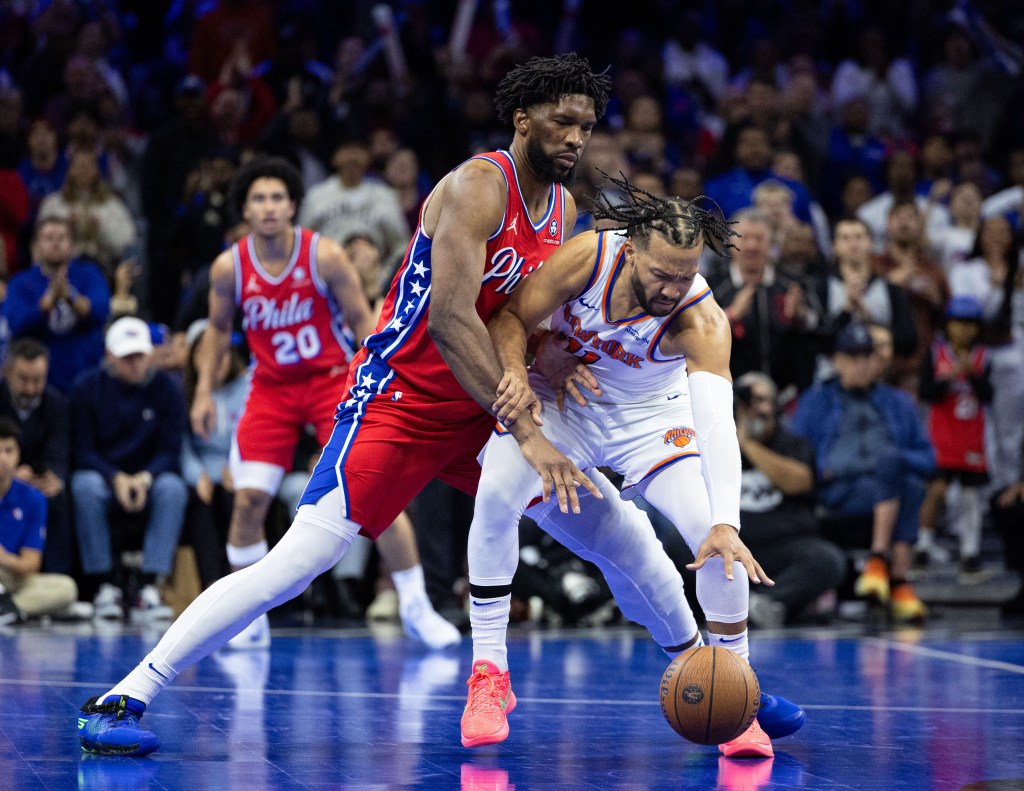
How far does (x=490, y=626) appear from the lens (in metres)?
4.79

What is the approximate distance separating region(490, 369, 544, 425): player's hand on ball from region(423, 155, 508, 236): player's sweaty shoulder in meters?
0.46

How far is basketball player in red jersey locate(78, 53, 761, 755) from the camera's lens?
14.5 feet

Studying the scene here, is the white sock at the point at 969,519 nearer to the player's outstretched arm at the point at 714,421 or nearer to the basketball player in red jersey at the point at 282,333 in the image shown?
the basketball player in red jersey at the point at 282,333

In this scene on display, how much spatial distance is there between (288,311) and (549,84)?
2.94 metres

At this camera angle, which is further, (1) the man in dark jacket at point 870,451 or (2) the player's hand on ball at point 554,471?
(1) the man in dark jacket at point 870,451

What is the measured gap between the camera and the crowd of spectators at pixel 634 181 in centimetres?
902

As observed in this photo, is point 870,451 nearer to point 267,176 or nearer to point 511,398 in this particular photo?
point 267,176

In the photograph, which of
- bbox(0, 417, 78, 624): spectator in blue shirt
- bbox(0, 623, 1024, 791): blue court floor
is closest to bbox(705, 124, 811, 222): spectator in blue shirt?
bbox(0, 623, 1024, 791): blue court floor

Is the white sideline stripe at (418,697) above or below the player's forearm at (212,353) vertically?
below

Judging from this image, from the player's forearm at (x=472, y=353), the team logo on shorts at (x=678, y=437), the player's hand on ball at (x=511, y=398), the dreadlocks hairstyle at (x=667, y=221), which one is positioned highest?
the dreadlocks hairstyle at (x=667, y=221)

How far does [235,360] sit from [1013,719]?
18.0 feet

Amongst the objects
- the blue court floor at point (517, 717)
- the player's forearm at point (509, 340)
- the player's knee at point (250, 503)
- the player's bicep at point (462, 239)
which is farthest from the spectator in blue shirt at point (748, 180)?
the player's bicep at point (462, 239)

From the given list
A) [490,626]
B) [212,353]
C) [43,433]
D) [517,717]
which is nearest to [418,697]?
[517,717]

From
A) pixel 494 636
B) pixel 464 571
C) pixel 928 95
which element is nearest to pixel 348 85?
pixel 464 571
